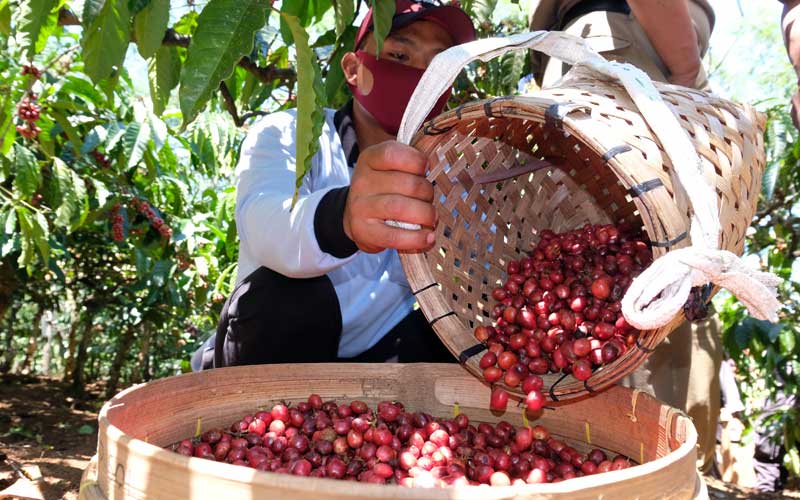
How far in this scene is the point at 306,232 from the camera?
114 centimetres

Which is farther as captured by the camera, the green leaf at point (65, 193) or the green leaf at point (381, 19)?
the green leaf at point (65, 193)

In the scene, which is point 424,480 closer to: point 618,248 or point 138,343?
point 618,248

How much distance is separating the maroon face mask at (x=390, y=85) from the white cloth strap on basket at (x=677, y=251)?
575 millimetres

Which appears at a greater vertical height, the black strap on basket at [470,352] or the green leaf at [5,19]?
the green leaf at [5,19]

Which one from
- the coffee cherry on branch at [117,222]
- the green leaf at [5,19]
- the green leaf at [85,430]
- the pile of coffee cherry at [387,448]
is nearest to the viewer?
the pile of coffee cherry at [387,448]

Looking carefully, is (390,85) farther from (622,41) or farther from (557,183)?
(622,41)

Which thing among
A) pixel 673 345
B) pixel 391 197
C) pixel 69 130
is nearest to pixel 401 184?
pixel 391 197

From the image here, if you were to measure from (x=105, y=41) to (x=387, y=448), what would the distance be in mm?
716

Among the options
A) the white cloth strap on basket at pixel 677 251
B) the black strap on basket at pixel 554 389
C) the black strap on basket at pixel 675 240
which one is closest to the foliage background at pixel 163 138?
the white cloth strap on basket at pixel 677 251

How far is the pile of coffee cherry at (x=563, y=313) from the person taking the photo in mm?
1103

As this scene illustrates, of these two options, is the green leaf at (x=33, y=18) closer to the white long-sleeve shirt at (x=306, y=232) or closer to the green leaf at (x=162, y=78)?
the green leaf at (x=162, y=78)

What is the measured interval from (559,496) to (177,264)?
292 cm

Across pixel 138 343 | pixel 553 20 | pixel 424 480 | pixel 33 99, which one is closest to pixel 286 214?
pixel 424 480

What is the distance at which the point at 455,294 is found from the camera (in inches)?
54.0
